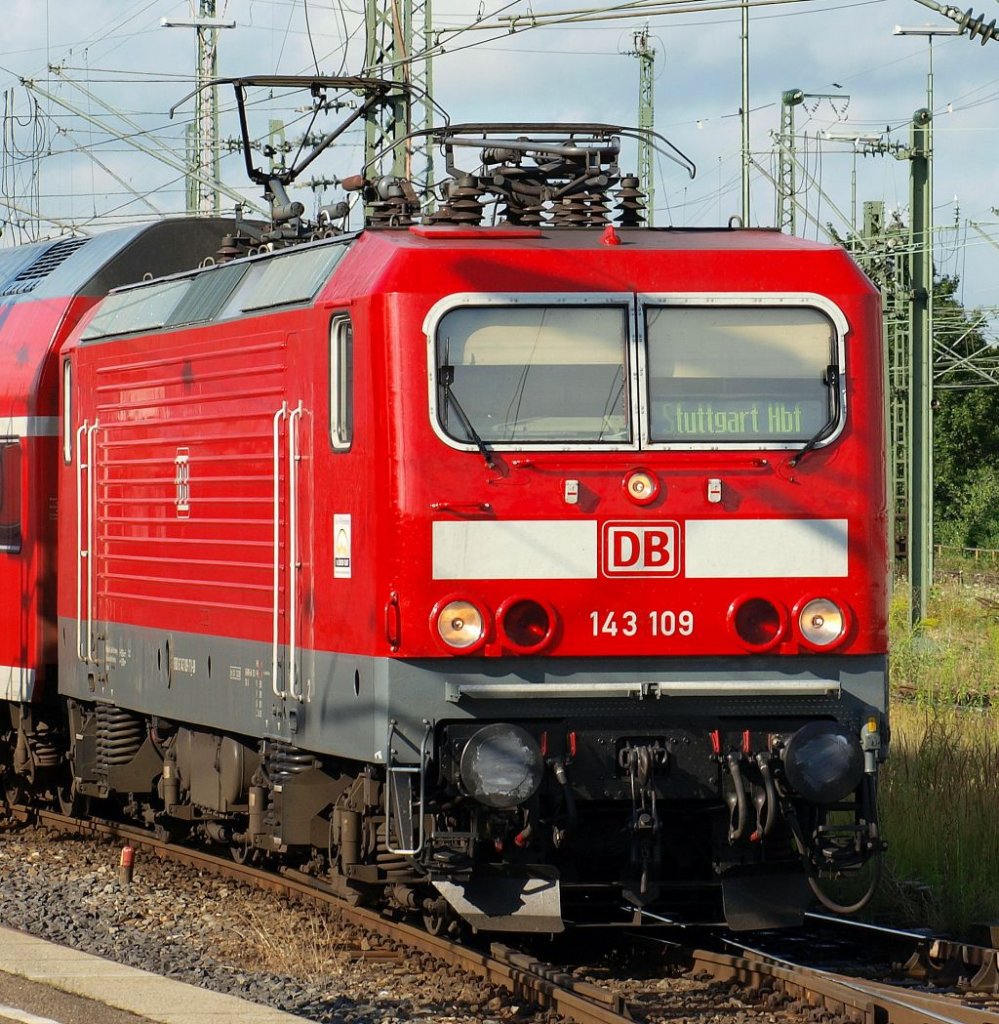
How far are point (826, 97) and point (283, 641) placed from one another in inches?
848

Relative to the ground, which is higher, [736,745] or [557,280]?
[557,280]

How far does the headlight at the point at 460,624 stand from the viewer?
26.6 ft

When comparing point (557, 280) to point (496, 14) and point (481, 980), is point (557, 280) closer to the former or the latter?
point (481, 980)

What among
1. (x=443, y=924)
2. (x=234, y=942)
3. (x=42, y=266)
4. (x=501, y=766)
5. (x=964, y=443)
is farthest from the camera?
(x=964, y=443)

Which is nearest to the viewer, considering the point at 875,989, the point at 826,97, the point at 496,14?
the point at 875,989

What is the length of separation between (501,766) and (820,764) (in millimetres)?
1285

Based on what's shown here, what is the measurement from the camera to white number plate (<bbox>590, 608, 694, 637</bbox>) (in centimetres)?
823

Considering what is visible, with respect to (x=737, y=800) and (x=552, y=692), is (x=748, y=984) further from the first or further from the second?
(x=552, y=692)

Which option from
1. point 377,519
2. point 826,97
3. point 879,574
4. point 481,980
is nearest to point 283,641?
point 377,519

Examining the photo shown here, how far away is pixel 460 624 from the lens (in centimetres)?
811

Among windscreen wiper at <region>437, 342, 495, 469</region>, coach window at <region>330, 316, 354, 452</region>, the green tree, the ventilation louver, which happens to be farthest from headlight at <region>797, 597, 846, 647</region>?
the green tree

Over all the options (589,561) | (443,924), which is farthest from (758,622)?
(443,924)

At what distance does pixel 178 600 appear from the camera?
1036 cm

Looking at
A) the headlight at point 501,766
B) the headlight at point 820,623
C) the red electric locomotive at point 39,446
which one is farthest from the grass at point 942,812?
the red electric locomotive at point 39,446
